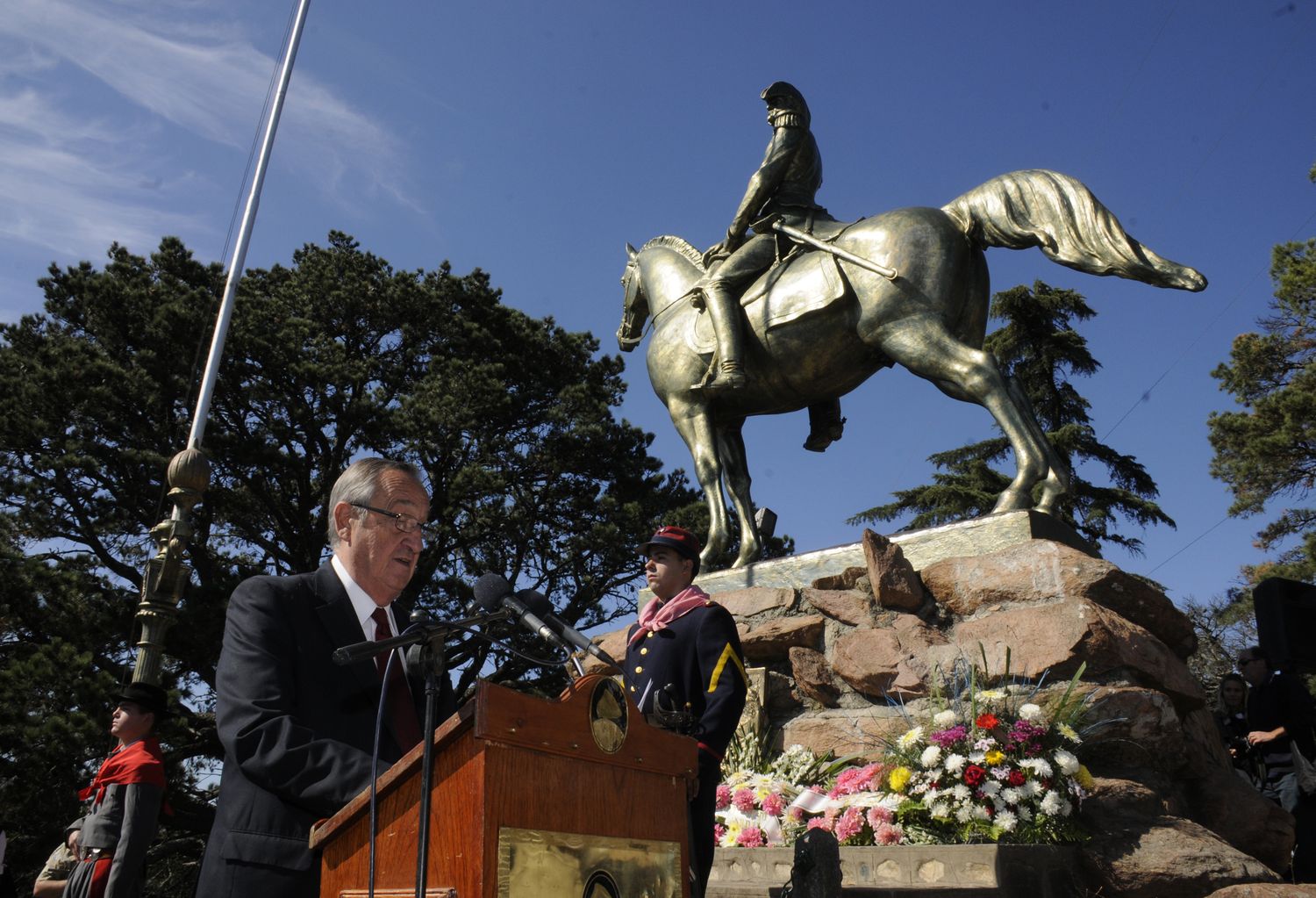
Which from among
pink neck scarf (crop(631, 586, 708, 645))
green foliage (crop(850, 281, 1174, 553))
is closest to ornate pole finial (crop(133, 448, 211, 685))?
pink neck scarf (crop(631, 586, 708, 645))

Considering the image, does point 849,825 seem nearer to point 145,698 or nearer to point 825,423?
point 145,698

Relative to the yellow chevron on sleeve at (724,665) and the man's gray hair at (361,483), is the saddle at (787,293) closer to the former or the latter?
the yellow chevron on sleeve at (724,665)

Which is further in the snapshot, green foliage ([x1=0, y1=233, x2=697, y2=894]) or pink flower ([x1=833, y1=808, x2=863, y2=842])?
green foliage ([x1=0, y1=233, x2=697, y2=894])

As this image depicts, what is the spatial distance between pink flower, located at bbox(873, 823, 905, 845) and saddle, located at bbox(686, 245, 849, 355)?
368 cm

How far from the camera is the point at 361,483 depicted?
9.34ft

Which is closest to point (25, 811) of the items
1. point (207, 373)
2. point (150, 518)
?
point (150, 518)

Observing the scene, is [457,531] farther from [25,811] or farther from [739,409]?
[739,409]

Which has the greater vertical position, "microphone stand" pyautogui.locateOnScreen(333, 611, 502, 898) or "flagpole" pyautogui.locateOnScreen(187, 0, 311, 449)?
"flagpole" pyautogui.locateOnScreen(187, 0, 311, 449)

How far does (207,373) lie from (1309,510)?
832 inches

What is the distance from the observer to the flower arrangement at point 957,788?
4.64m

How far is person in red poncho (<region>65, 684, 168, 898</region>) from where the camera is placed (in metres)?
4.77

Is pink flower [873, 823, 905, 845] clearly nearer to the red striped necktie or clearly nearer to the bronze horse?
the bronze horse

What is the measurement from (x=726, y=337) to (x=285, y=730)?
5.56 m

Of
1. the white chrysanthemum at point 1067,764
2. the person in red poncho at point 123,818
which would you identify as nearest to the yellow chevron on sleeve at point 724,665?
the white chrysanthemum at point 1067,764
